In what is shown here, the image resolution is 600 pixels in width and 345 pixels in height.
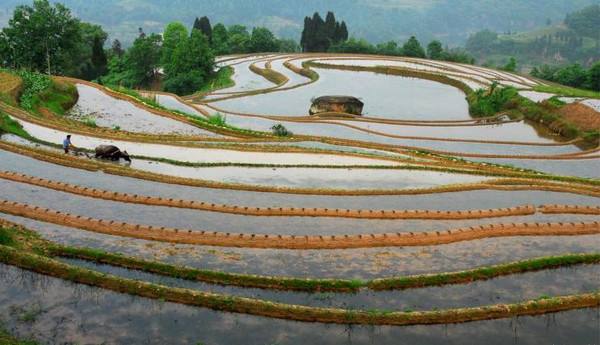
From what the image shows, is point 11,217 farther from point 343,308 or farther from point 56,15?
point 56,15

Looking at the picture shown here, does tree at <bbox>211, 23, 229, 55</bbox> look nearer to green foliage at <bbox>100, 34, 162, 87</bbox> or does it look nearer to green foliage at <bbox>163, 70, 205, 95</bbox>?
green foliage at <bbox>100, 34, 162, 87</bbox>

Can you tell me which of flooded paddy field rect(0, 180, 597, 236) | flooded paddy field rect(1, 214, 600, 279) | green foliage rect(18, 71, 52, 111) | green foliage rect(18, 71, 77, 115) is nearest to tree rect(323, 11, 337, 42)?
green foliage rect(18, 71, 77, 115)

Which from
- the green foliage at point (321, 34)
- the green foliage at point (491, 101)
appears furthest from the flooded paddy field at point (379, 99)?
the green foliage at point (321, 34)

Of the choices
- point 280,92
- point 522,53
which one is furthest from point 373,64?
point 522,53

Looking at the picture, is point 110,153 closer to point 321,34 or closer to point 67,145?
point 67,145

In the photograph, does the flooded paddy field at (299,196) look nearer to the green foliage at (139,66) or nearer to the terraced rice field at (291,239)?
the terraced rice field at (291,239)

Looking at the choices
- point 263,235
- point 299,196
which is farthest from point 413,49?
point 263,235
